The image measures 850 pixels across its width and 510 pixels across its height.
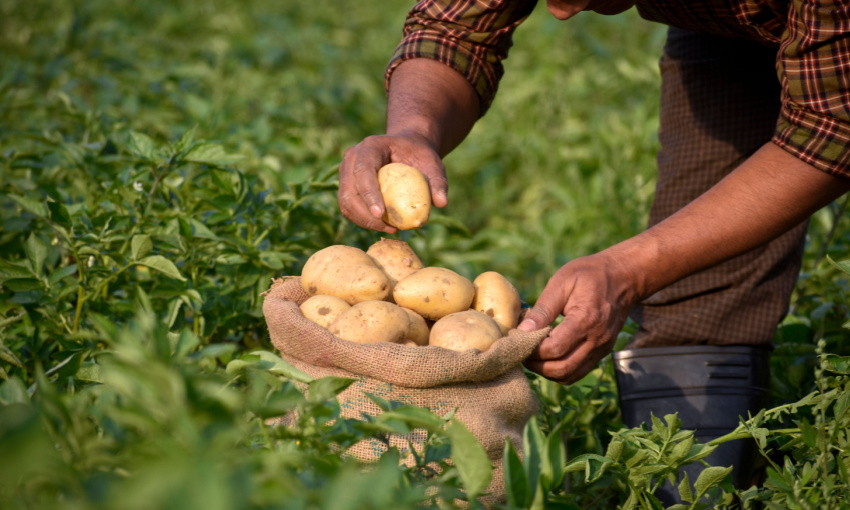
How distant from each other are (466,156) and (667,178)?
2614 millimetres

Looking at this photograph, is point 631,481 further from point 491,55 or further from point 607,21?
point 607,21

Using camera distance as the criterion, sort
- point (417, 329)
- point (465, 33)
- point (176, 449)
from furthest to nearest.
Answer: point (465, 33) < point (417, 329) < point (176, 449)

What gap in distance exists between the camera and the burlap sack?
59.9 inches

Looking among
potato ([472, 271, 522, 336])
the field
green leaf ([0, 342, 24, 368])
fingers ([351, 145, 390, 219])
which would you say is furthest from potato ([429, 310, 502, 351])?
green leaf ([0, 342, 24, 368])

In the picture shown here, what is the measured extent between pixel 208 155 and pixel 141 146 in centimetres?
21

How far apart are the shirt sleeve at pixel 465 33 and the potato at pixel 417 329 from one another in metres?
0.86

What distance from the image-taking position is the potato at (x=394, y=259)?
193 cm

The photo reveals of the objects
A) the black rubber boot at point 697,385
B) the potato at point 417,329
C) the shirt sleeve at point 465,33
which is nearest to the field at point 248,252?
the black rubber boot at point 697,385

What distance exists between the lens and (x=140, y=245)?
193 centimetres

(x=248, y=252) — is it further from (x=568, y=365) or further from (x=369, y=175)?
(x=568, y=365)

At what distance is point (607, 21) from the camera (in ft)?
23.8

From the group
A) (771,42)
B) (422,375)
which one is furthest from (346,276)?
(771,42)

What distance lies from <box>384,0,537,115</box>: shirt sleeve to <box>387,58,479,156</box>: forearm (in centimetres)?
3

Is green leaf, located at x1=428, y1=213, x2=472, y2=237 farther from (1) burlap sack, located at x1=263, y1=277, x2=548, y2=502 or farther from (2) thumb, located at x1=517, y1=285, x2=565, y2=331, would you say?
(1) burlap sack, located at x1=263, y1=277, x2=548, y2=502
